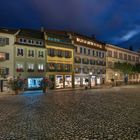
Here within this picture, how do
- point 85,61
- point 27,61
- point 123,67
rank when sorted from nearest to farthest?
point 27,61
point 85,61
point 123,67

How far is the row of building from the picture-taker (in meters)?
55.3

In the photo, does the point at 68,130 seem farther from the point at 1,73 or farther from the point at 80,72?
the point at 80,72

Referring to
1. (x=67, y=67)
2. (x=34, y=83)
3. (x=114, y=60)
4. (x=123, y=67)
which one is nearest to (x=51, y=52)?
(x=67, y=67)

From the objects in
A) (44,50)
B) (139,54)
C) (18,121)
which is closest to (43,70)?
(44,50)

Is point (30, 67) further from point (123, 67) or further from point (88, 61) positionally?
point (123, 67)

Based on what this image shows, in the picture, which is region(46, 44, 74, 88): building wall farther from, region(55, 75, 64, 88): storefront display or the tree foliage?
the tree foliage

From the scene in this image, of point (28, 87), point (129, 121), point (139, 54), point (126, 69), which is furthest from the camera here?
point (139, 54)

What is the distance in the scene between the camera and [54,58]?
64.9 meters

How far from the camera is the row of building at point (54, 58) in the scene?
55.3 meters

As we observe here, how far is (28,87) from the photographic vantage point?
57.7 m

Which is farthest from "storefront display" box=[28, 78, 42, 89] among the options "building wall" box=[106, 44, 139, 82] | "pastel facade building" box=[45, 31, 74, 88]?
"building wall" box=[106, 44, 139, 82]

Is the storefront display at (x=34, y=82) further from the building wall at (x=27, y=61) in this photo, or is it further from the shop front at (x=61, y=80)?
the shop front at (x=61, y=80)

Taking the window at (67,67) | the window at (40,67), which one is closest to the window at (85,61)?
the window at (67,67)

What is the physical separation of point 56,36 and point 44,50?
6091 mm
